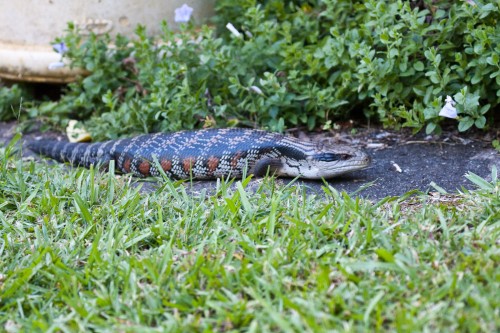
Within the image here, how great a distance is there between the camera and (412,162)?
5496mm

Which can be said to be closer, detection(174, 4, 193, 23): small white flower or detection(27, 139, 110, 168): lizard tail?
detection(27, 139, 110, 168): lizard tail

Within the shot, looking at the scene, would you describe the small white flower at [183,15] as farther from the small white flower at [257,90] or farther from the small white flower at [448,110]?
the small white flower at [448,110]

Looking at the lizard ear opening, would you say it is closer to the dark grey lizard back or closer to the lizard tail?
the dark grey lizard back

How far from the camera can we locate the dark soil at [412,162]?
16.6 feet

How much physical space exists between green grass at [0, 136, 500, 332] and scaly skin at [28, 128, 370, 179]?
2.00 feet

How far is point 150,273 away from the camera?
11.9 feet

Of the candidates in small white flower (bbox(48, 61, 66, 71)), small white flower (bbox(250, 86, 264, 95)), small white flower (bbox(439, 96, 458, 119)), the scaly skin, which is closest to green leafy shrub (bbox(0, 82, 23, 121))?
small white flower (bbox(48, 61, 66, 71))

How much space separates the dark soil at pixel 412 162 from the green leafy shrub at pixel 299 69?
0.62 ft

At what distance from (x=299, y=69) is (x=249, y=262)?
2.88 m

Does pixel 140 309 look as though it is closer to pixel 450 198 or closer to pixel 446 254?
pixel 446 254

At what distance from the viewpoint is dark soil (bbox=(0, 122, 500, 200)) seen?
5055 millimetres

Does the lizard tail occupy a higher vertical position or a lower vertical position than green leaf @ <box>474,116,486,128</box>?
lower

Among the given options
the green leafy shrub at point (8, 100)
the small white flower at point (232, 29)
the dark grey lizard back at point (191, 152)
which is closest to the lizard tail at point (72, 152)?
the dark grey lizard back at point (191, 152)

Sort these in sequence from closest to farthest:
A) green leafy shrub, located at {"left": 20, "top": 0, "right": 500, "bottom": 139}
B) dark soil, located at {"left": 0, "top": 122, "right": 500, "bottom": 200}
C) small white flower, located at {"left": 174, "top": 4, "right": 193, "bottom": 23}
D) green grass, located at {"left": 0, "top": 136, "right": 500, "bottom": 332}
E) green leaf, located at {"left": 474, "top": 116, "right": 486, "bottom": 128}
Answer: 1. green grass, located at {"left": 0, "top": 136, "right": 500, "bottom": 332}
2. dark soil, located at {"left": 0, "top": 122, "right": 500, "bottom": 200}
3. green leaf, located at {"left": 474, "top": 116, "right": 486, "bottom": 128}
4. green leafy shrub, located at {"left": 20, "top": 0, "right": 500, "bottom": 139}
5. small white flower, located at {"left": 174, "top": 4, "right": 193, "bottom": 23}
